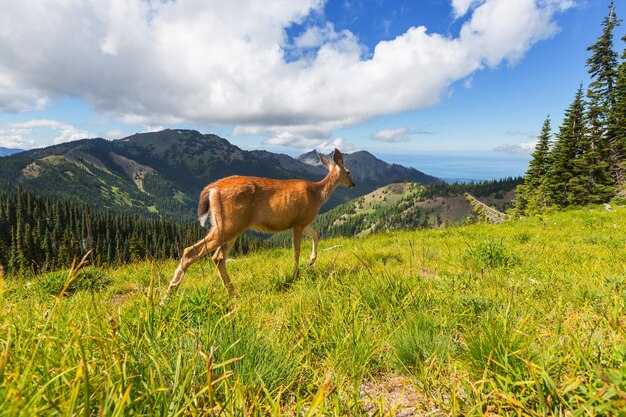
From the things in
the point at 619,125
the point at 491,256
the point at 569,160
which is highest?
the point at 619,125

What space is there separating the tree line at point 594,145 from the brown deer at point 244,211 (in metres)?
40.4

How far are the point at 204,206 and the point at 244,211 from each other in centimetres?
99

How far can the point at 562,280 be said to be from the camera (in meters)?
5.65

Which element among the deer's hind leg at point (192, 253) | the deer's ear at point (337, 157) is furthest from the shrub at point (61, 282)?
the deer's ear at point (337, 157)

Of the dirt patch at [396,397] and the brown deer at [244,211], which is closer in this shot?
the dirt patch at [396,397]

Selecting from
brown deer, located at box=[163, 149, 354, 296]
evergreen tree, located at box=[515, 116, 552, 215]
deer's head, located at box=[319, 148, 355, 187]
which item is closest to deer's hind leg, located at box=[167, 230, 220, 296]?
brown deer, located at box=[163, 149, 354, 296]

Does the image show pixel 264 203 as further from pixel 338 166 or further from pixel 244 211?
pixel 338 166

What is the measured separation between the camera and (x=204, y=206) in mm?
7371

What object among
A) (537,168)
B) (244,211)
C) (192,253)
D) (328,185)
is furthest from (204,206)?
(537,168)

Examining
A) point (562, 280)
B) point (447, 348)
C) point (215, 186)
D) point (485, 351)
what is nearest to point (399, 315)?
point (447, 348)

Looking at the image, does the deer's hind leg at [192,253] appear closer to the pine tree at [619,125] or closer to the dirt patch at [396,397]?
the dirt patch at [396,397]

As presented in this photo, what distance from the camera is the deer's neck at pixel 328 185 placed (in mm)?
9742

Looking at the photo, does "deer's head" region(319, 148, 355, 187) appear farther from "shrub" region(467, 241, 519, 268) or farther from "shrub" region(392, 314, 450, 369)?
"shrub" region(392, 314, 450, 369)

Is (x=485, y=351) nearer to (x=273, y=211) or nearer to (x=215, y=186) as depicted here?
(x=273, y=211)
